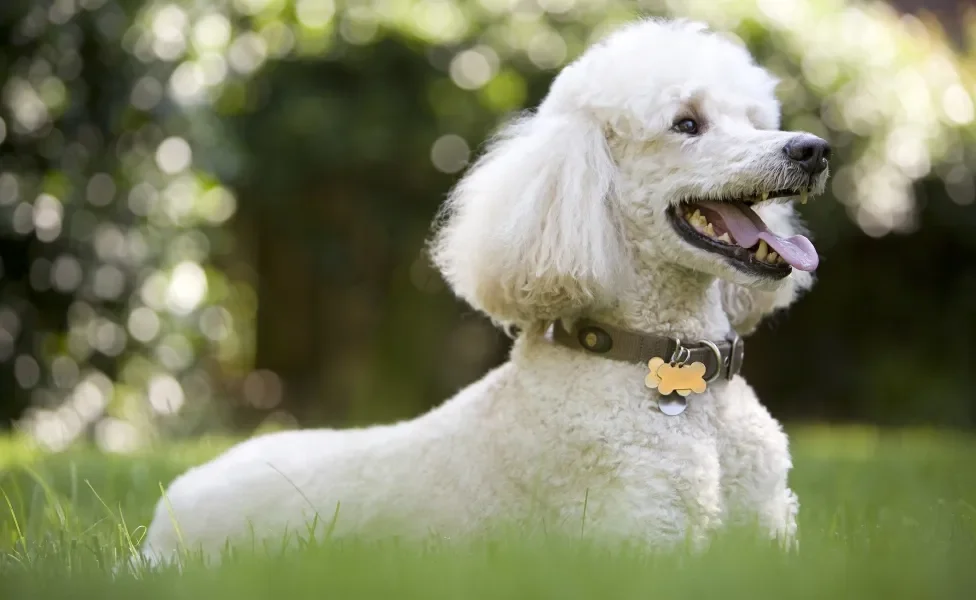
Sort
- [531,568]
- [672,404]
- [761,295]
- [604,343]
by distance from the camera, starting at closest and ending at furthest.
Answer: [531,568] < [672,404] < [604,343] < [761,295]

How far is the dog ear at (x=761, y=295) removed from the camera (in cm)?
303

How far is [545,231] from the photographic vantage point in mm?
2666

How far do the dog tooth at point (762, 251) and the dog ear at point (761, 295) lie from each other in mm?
283

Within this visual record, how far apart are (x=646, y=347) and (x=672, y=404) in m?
0.16

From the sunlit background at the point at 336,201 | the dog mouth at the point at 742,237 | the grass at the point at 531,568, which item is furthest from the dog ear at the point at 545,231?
the sunlit background at the point at 336,201

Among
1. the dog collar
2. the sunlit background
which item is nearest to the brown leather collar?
the dog collar

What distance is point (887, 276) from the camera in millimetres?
8250

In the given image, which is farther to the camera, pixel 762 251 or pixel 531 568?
pixel 762 251

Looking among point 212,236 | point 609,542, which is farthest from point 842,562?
point 212,236

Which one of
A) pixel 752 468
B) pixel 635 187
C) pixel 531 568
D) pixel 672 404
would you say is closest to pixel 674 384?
pixel 672 404

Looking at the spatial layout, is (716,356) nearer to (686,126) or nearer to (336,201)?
(686,126)

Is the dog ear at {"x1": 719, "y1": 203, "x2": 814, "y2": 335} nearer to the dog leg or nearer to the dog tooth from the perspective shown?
the dog tooth

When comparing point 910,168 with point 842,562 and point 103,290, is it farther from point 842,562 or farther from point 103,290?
point 842,562

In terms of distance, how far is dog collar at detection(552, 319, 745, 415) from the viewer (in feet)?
8.41
